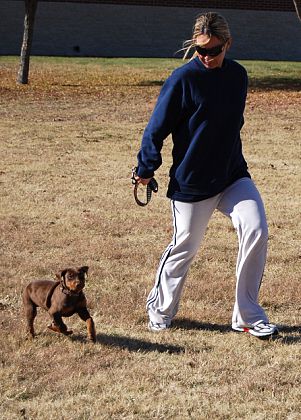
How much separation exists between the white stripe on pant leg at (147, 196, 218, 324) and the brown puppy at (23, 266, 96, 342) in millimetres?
548

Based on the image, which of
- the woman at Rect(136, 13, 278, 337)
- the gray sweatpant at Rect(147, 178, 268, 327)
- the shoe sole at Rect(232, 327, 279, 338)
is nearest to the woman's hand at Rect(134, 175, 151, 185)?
the woman at Rect(136, 13, 278, 337)

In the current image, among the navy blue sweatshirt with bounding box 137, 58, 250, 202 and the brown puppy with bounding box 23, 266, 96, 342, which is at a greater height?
the navy blue sweatshirt with bounding box 137, 58, 250, 202

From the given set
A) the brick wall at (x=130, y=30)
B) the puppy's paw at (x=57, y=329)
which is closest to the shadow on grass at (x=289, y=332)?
the puppy's paw at (x=57, y=329)

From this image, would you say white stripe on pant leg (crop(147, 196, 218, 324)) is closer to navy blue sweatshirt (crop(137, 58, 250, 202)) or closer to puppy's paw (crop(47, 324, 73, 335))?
navy blue sweatshirt (crop(137, 58, 250, 202))

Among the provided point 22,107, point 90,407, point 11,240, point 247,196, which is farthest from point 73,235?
point 22,107

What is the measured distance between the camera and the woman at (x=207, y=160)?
499 cm

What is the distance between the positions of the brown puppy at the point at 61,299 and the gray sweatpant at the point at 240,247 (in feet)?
1.88

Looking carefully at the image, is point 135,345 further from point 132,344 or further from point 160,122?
point 160,122

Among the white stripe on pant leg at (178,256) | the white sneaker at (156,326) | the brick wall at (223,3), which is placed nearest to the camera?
the white stripe on pant leg at (178,256)

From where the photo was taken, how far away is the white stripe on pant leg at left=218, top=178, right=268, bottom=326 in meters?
5.16

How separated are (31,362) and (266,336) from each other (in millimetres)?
1413

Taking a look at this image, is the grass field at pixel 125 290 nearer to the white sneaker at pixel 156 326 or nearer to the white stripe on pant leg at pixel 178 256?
the white sneaker at pixel 156 326

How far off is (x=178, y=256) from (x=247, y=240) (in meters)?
0.46

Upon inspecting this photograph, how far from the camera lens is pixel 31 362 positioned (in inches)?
193
